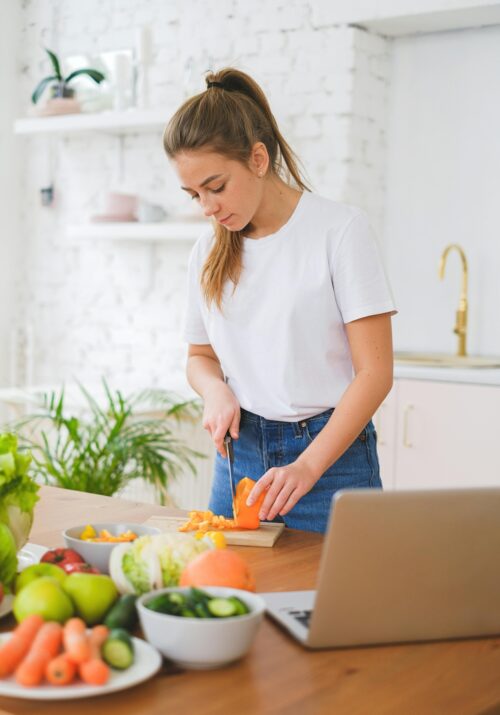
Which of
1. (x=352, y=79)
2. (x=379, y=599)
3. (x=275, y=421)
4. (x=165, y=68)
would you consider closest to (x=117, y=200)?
(x=165, y=68)

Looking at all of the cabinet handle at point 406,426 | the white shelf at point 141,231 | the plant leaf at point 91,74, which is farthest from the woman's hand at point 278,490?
the plant leaf at point 91,74

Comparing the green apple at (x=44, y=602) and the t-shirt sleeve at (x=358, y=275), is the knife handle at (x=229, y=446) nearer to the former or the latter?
the t-shirt sleeve at (x=358, y=275)

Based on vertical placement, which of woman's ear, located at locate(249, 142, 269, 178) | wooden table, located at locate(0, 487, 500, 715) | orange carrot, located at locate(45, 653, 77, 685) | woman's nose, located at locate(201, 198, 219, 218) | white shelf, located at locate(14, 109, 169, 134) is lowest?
wooden table, located at locate(0, 487, 500, 715)

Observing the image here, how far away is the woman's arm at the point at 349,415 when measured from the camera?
1.67 meters

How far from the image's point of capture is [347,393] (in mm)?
1849

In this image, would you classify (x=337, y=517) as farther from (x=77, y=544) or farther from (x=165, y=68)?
(x=165, y=68)

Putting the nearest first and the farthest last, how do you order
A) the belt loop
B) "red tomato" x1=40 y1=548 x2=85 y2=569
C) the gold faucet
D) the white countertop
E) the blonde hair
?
Result: "red tomato" x1=40 y1=548 x2=85 y2=569, the blonde hair, the belt loop, the white countertop, the gold faucet

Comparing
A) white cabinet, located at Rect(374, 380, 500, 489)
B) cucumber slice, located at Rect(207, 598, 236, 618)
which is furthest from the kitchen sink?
cucumber slice, located at Rect(207, 598, 236, 618)

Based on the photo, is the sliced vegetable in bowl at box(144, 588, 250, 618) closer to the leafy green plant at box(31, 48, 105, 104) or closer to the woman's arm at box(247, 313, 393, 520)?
the woman's arm at box(247, 313, 393, 520)

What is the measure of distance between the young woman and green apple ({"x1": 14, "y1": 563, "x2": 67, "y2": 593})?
25.2 inches

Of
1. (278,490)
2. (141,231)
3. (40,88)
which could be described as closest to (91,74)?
(40,88)

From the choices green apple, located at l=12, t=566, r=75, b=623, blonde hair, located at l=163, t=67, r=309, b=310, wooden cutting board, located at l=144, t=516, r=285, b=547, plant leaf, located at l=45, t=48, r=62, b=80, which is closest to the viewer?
green apple, located at l=12, t=566, r=75, b=623

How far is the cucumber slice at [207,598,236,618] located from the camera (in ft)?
3.54

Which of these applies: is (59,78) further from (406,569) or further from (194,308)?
(406,569)
